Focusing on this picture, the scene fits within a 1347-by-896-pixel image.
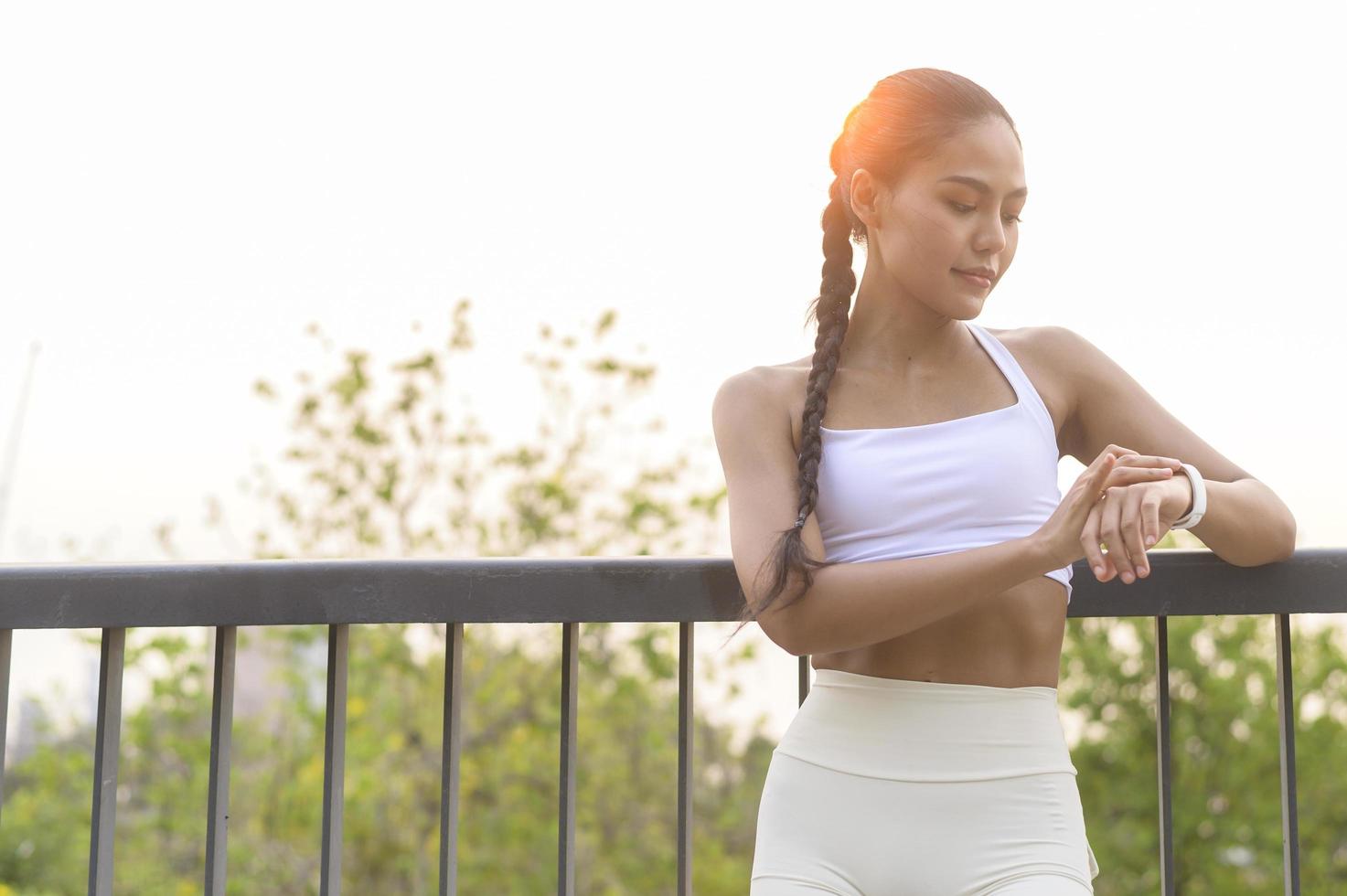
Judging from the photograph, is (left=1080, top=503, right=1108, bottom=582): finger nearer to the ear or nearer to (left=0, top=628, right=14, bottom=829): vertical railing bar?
the ear

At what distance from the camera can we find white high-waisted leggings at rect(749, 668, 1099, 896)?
142 cm

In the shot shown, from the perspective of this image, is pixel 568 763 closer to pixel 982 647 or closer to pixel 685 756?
pixel 685 756

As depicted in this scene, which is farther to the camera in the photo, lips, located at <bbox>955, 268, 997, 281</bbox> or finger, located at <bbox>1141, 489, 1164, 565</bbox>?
lips, located at <bbox>955, 268, 997, 281</bbox>

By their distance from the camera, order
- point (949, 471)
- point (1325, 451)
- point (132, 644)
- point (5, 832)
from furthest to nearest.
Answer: point (5, 832) < point (132, 644) < point (1325, 451) < point (949, 471)

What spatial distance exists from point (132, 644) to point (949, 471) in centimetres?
574

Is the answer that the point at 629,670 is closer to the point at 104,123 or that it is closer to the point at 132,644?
the point at 132,644

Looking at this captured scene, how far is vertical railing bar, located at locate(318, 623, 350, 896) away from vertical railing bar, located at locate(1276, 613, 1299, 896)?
1237 mm

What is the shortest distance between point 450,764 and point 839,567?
0.57 metres

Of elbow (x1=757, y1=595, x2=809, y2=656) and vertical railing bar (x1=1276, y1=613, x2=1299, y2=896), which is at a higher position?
elbow (x1=757, y1=595, x2=809, y2=656)

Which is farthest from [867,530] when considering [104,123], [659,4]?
[104,123]

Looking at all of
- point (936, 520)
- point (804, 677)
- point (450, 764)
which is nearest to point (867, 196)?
point (936, 520)

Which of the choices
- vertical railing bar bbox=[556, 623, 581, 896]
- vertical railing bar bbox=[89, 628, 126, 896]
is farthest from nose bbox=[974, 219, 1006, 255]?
vertical railing bar bbox=[89, 628, 126, 896]

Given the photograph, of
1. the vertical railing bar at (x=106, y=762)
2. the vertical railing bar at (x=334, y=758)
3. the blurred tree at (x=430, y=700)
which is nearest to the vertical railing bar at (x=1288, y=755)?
the vertical railing bar at (x=334, y=758)

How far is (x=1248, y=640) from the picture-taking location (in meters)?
8.47
